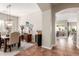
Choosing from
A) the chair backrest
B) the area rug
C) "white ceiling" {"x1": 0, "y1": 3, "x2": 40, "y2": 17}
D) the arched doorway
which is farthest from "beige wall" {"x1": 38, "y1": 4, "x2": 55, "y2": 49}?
the chair backrest

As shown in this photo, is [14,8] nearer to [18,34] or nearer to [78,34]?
[18,34]

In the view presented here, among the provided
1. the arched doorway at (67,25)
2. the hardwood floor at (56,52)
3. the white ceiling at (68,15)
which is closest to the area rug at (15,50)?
the hardwood floor at (56,52)

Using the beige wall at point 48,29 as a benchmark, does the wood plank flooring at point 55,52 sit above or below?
below

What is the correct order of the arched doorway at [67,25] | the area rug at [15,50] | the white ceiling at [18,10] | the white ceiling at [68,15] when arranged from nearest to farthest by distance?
1. the area rug at [15,50]
2. the white ceiling at [18,10]
3. the arched doorway at [67,25]
4. the white ceiling at [68,15]

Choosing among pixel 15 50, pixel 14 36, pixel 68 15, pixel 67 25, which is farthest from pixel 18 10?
pixel 68 15

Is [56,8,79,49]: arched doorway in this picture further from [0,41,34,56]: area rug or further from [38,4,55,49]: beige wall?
[0,41,34,56]: area rug

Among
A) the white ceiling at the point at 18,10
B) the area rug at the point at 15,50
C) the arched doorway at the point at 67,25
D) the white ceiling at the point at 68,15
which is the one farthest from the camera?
the white ceiling at the point at 68,15

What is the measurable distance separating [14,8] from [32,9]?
24.8 inches

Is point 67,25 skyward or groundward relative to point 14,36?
skyward

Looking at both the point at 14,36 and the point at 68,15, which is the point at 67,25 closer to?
the point at 68,15


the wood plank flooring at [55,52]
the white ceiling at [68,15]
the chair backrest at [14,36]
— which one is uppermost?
the white ceiling at [68,15]

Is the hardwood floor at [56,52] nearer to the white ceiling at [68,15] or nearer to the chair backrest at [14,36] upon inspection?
the chair backrest at [14,36]

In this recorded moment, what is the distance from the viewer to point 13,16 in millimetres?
2943

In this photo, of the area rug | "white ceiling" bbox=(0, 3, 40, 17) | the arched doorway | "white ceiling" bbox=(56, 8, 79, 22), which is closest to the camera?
the area rug
